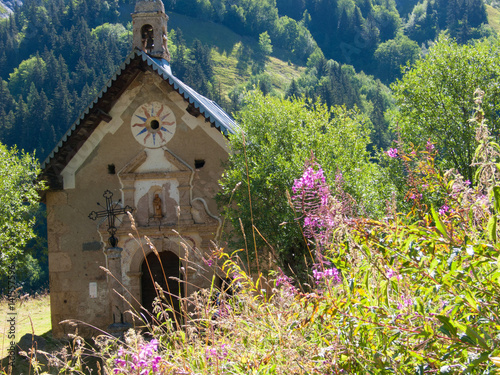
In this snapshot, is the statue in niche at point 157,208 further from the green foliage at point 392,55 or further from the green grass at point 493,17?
the green foliage at point 392,55

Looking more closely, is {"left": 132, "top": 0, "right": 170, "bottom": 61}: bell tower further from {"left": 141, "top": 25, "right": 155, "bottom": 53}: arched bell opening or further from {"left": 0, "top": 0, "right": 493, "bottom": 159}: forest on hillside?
{"left": 0, "top": 0, "right": 493, "bottom": 159}: forest on hillside

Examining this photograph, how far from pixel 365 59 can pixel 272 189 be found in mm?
167153

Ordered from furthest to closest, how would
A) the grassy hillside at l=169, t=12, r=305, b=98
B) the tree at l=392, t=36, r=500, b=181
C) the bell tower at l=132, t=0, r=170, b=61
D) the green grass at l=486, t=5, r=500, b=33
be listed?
the grassy hillside at l=169, t=12, r=305, b=98 < the green grass at l=486, t=5, r=500, b=33 < the bell tower at l=132, t=0, r=170, b=61 < the tree at l=392, t=36, r=500, b=181

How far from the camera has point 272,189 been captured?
40.4 ft

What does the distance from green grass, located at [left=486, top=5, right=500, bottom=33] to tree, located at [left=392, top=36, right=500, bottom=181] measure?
137 metres

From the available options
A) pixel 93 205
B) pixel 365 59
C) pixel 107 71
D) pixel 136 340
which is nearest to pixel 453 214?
pixel 136 340

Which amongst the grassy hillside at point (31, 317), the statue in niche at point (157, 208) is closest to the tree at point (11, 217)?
the grassy hillside at point (31, 317)

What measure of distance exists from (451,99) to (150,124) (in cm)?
846

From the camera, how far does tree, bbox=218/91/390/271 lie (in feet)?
39.5

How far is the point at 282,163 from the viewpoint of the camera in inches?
475

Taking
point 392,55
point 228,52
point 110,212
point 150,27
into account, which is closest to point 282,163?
point 110,212

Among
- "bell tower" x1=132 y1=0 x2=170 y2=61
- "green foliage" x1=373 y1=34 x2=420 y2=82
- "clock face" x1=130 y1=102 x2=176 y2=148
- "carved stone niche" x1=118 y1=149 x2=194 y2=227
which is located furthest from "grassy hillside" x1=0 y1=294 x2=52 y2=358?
"green foliage" x1=373 y1=34 x2=420 y2=82

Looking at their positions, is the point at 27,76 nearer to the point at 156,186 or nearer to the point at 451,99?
the point at 156,186

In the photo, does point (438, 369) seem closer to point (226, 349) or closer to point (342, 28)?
point (226, 349)
